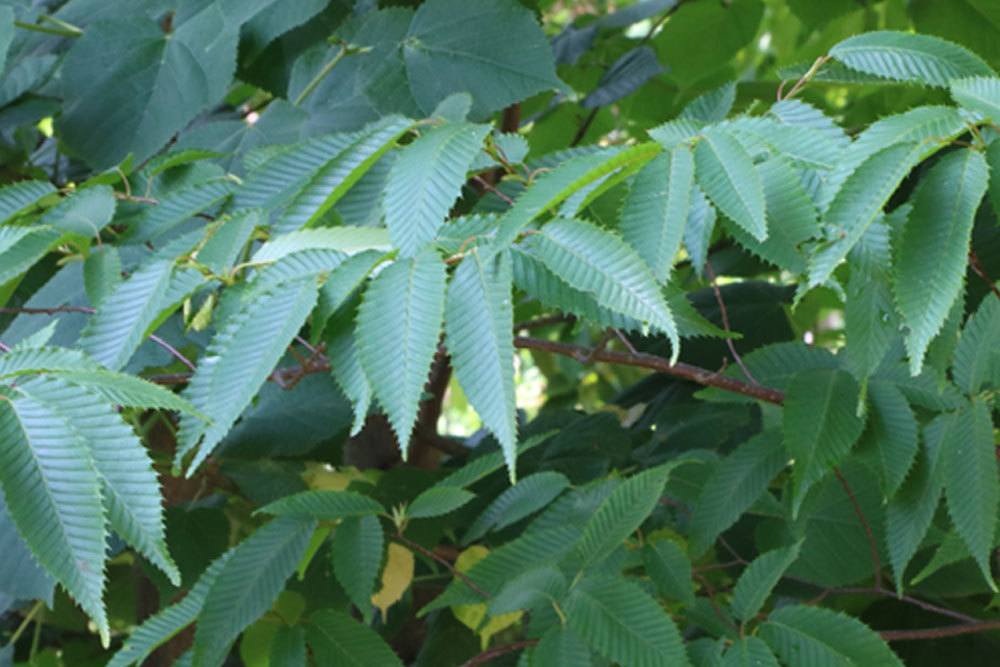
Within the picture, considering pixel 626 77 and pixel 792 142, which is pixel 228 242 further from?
pixel 626 77

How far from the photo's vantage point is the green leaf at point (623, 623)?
0.75 metres

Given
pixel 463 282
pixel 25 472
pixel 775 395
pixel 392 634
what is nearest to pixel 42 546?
pixel 25 472

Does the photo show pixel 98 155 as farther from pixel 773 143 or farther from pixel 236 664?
pixel 773 143

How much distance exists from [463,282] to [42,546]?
222 mm

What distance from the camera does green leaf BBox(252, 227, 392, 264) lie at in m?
0.70

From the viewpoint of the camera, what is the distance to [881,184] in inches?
22.8

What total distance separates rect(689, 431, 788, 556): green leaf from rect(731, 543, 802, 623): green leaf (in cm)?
7


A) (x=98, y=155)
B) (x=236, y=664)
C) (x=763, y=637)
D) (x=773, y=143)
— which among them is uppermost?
(x=773, y=143)

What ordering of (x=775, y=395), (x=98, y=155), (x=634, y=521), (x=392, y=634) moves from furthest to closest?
1. (x=392, y=634)
2. (x=98, y=155)
3. (x=775, y=395)
4. (x=634, y=521)

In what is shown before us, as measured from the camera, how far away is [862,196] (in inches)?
22.9

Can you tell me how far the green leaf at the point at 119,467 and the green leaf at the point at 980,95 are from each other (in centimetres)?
40

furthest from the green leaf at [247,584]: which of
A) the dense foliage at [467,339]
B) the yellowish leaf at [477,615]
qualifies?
the yellowish leaf at [477,615]

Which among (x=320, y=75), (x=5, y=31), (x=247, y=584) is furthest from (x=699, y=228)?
(x=5, y=31)

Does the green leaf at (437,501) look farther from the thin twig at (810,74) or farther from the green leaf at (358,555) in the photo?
the thin twig at (810,74)
